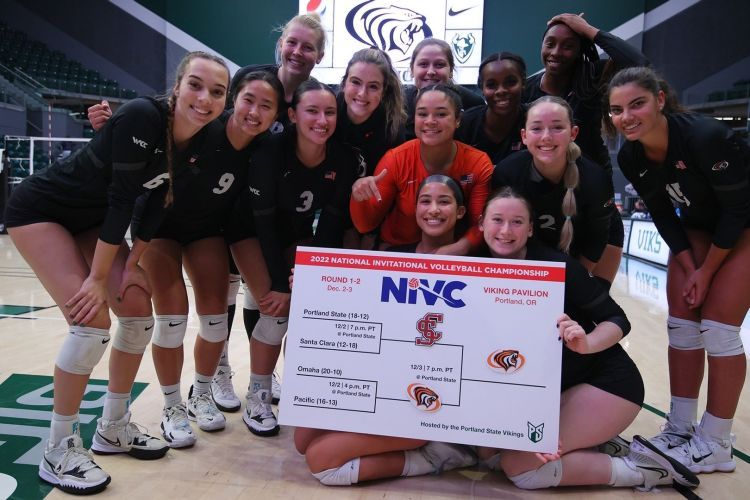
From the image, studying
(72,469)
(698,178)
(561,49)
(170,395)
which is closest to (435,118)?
(561,49)

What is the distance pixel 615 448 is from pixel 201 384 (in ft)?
6.37

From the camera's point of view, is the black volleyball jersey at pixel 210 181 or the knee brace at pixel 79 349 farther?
the black volleyball jersey at pixel 210 181

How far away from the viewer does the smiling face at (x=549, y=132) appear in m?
2.48

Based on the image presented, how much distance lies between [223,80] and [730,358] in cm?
247

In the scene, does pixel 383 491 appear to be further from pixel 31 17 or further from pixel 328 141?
pixel 31 17

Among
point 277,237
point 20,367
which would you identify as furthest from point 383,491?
point 20,367

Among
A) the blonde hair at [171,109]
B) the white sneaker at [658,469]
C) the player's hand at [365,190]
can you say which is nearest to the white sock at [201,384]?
the blonde hair at [171,109]

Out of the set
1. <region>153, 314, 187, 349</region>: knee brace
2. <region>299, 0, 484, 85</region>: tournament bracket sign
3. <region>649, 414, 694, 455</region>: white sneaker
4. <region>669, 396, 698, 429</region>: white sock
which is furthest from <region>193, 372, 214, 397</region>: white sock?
<region>299, 0, 484, 85</region>: tournament bracket sign

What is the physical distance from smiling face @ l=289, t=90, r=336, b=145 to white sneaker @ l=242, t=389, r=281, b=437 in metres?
1.26

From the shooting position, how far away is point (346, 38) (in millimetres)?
14383

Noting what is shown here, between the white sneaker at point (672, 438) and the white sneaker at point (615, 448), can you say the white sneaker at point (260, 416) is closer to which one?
the white sneaker at point (615, 448)

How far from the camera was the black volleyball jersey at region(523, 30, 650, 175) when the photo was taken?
3.00 metres

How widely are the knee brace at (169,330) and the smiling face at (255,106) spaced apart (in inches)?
36.1

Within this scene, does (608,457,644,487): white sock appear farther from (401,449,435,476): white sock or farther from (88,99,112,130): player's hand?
(88,99,112,130): player's hand
